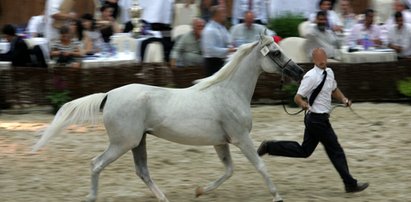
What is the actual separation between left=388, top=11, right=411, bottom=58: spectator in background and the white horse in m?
6.63

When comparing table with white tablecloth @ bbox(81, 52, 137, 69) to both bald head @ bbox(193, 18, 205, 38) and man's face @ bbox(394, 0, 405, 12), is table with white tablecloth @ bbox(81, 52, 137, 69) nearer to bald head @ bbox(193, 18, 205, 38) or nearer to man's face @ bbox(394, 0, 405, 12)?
bald head @ bbox(193, 18, 205, 38)

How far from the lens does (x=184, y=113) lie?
827cm

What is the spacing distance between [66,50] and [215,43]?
9.32ft

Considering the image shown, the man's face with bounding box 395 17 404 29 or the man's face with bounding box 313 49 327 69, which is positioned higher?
the man's face with bounding box 313 49 327 69

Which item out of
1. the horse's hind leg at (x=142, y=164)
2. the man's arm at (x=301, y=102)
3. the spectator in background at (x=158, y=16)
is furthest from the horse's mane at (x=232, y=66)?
the spectator in background at (x=158, y=16)

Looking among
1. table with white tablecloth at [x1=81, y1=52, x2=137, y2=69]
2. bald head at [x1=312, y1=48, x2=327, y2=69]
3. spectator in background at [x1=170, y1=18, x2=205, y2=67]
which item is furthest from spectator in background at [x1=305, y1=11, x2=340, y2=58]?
bald head at [x1=312, y1=48, x2=327, y2=69]

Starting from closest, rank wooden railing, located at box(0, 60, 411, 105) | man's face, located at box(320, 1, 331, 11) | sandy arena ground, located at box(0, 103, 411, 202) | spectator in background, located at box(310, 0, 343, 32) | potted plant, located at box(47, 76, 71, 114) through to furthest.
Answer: sandy arena ground, located at box(0, 103, 411, 202)
potted plant, located at box(47, 76, 71, 114)
wooden railing, located at box(0, 60, 411, 105)
spectator in background, located at box(310, 0, 343, 32)
man's face, located at box(320, 1, 331, 11)

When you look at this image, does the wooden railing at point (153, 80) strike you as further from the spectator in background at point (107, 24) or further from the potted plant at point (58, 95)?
the spectator in background at point (107, 24)

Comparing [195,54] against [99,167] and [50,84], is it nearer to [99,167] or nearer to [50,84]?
[50,84]

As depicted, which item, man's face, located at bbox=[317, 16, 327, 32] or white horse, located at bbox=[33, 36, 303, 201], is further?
man's face, located at bbox=[317, 16, 327, 32]

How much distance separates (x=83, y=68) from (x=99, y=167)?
224 inches

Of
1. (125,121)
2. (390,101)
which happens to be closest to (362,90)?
(390,101)

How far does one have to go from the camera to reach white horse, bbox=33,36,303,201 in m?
8.21

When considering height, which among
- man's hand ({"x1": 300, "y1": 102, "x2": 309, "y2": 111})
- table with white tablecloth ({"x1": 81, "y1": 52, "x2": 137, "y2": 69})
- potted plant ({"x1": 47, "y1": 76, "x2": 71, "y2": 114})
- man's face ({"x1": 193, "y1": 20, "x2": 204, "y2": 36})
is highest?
man's hand ({"x1": 300, "y1": 102, "x2": 309, "y2": 111})
